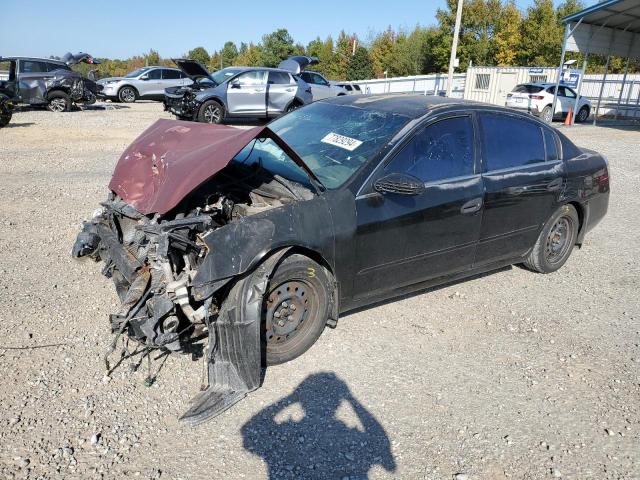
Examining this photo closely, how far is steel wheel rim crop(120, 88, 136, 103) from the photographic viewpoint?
21.8 m

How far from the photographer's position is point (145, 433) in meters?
2.78

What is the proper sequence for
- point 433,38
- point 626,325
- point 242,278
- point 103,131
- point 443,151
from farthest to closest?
point 433,38
point 103,131
point 626,325
point 443,151
point 242,278

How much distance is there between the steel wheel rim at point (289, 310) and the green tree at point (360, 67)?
4555 centimetres

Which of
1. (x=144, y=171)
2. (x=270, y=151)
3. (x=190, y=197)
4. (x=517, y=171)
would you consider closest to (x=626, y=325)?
(x=517, y=171)

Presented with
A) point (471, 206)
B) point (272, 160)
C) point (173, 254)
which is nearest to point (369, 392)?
point (173, 254)

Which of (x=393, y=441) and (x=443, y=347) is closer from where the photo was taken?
(x=393, y=441)

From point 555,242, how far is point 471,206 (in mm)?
1608

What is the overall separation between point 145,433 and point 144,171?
178 centimetres

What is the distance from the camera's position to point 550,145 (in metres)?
4.86

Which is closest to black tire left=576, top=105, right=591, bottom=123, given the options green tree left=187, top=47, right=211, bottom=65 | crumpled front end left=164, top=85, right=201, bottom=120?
crumpled front end left=164, top=85, right=201, bottom=120

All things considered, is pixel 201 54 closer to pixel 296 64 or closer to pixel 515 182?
pixel 296 64

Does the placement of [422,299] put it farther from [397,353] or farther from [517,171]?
[517,171]

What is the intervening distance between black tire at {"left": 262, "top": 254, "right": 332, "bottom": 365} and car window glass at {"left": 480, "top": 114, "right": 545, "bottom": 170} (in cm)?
184

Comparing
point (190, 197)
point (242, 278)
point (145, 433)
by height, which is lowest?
point (145, 433)
